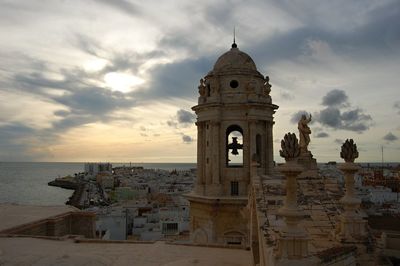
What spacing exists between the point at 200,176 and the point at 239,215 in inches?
98.8

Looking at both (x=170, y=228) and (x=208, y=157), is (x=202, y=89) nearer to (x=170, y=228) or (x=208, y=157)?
(x=208, y=157)

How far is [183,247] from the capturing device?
12.9m

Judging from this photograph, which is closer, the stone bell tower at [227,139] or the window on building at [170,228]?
the stone bell tower at [227,139]

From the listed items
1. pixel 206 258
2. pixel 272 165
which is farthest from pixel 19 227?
pixel 272 165

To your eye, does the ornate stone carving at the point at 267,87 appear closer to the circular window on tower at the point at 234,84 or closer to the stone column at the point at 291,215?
the circular window on tower at the point at 234,84

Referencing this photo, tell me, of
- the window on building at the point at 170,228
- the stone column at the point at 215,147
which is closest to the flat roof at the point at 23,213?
the stone column at the point at 215,147

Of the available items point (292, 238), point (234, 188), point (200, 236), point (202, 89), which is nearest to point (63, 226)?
point (200, 236)

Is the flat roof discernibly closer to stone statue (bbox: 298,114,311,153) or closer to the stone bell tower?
the stone bell tower

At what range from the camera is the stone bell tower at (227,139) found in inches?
653

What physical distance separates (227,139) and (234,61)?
11.1 ft

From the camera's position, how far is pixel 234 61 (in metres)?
17.7

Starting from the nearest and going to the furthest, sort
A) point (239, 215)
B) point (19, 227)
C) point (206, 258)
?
point (206, 258) < point (19, 227) < point (239, 215)

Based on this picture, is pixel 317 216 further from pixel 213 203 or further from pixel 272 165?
pixel 272 165

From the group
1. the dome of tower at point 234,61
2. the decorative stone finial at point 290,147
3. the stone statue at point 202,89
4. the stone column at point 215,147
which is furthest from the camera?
the stone statue at point 202,89
